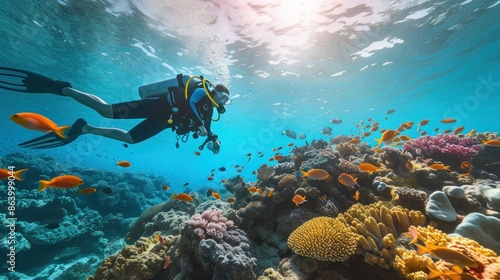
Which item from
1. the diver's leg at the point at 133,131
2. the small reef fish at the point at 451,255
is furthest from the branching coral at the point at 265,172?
the small reef fish at the point at 451,255

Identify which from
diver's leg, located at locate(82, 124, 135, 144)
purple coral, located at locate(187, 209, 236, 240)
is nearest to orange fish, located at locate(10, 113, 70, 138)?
purple coral, located at locate(187, 209, 236, 240)

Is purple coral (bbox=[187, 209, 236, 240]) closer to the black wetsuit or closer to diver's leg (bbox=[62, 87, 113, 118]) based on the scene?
the black wetsuit

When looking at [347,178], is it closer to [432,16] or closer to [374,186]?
[374,186]

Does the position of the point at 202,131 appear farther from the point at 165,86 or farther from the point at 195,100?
the point at 165,86

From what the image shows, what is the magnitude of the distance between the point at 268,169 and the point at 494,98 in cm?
5072

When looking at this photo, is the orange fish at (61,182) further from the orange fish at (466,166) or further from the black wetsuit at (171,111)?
the orange fish at (466,166)

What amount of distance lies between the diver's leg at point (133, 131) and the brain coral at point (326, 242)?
566cm

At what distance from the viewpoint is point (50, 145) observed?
20.4 feet

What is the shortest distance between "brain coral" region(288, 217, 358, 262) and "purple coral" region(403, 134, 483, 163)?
571 centimetres

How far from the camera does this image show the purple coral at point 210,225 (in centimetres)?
436

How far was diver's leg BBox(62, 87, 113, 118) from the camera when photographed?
5.48m

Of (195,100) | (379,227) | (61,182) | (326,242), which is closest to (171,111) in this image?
(195,100)

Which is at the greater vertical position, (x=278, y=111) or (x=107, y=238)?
(x=278, y=111)

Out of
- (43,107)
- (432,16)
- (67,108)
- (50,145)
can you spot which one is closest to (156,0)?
(50,145)
